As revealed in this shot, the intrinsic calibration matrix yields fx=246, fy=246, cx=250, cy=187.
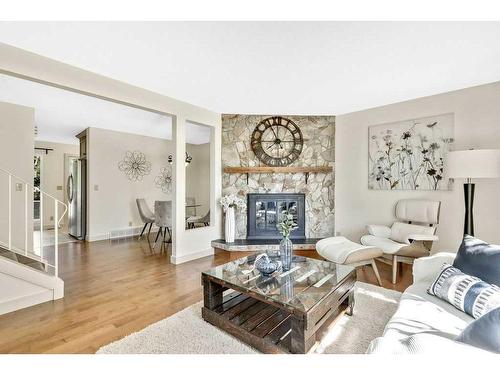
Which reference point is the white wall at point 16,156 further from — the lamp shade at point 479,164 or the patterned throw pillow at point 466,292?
the lamp shade at point 479,164

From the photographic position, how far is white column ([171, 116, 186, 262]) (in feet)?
11.4

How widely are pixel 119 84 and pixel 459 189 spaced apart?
428cm

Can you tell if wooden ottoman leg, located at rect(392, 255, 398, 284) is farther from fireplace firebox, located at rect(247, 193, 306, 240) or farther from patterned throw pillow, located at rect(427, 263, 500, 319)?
fireplace firebox, located at rect(247, 193, 306, 240)

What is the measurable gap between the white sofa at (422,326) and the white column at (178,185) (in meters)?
2.75

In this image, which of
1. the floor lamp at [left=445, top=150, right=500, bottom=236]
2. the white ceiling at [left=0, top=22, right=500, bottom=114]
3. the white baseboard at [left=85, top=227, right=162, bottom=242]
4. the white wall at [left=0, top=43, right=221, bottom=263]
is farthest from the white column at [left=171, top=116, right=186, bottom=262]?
the floor lamp at [left=445, top=150, right=500, bottom=236]

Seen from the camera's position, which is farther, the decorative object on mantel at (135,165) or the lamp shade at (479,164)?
the decorative object on mantel at (135,165)

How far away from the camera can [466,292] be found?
1428 millimetres

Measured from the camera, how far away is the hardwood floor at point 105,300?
174 cm

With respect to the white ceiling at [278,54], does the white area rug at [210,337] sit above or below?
below

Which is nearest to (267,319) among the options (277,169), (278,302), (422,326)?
(278,302)

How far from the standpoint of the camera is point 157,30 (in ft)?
6.04

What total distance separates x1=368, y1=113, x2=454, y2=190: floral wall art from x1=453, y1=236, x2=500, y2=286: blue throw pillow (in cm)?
189

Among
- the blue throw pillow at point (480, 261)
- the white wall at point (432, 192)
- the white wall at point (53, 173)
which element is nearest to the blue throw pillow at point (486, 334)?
the blue throw pillow at point (480, 261)

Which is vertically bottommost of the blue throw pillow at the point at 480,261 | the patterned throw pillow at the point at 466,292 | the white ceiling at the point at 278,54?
the patterned throw pillow at the point at 466,292
